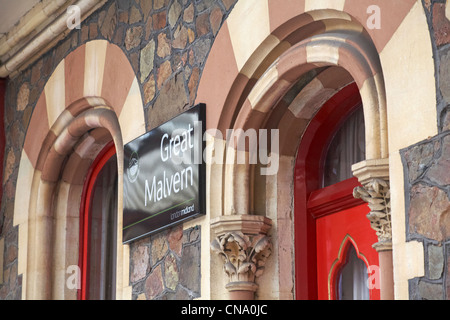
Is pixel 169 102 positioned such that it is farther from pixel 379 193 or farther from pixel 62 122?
pixel 379 193

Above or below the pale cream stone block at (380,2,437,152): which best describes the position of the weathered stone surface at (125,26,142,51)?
above

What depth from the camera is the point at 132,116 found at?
570cm

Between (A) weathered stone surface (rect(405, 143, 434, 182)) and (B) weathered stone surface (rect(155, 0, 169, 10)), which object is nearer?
(A) weathered stone surface (rect(405, 143, 434, 182))

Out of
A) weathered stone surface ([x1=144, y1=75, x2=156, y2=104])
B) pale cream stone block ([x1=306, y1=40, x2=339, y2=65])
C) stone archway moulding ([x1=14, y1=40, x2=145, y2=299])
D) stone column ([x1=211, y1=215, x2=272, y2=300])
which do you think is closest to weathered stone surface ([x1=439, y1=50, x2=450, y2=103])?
pale cream stone block ([x1=306, y1=40, x2=339, y2=65])

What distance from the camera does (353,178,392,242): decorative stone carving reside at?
3.73 meters

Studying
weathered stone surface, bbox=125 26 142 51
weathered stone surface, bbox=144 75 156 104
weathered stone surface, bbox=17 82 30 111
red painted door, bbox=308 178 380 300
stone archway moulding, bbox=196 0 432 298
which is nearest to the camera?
stone archway moulding, bbox=196 0 432 298

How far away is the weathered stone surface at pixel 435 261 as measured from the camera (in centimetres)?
333

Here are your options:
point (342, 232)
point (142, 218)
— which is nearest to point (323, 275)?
point (342, 232)

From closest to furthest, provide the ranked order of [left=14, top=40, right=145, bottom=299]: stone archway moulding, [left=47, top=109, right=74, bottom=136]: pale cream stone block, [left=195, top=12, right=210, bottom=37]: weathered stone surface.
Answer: [left=195, top=12, right=210, bottom=37]: weathered stone surface
[left=14, top=40, right=145, bottom=299]: stone archway moulding
[left=47, top=109, right=74, bottom=136]: pale cream stone block

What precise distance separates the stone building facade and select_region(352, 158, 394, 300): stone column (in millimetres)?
12

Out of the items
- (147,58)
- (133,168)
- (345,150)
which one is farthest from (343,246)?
(147,58)

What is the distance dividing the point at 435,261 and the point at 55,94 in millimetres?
4012

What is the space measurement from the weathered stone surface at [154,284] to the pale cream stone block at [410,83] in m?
1.97

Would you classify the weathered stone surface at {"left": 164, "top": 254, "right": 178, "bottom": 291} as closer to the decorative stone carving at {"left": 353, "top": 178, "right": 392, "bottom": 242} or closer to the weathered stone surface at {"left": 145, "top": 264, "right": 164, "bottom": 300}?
the weathered stone surface at {"left": 145, "top": 264, "right": 164, "bottom": 300}
